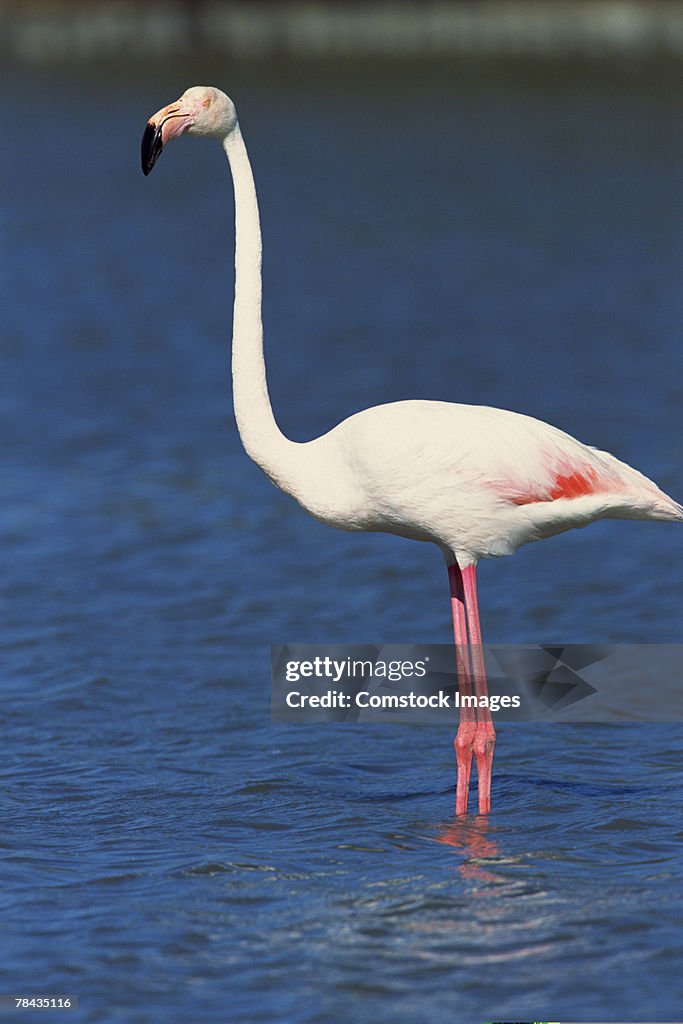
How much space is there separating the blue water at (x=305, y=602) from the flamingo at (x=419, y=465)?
1232 millimetres

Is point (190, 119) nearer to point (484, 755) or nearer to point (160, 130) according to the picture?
A: point (160, 130)

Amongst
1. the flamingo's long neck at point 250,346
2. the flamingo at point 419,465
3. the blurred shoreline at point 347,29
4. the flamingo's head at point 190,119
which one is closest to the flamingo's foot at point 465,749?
the flamingo at point 419,465

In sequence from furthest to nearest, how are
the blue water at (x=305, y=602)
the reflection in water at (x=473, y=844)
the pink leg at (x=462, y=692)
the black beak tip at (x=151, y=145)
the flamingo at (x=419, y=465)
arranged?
the pink leg at (x=462, y=692)
the flamingo at (x=419, y=465)
the reflection in water at (x=473, y=844)
the black beak tip at (x=151, y=145)
the blue water at (x=305, y=602)

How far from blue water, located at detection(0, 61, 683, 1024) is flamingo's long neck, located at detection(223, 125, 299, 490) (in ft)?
5.25

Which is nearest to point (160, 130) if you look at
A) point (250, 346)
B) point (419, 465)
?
point (250, 346)

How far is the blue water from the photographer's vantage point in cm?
598

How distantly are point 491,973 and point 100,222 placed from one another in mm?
17608

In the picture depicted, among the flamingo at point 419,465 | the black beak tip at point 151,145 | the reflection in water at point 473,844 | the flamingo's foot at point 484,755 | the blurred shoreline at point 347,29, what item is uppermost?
the blurred shoreline at point 347,29

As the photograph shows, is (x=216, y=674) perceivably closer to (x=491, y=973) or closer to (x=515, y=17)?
(x=491, y=973)

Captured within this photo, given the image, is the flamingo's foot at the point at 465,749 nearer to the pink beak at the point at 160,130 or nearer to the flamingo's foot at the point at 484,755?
the flamingo's foot at the point at 484,755

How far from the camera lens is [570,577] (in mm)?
10695

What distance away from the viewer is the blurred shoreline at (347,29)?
31.0 m

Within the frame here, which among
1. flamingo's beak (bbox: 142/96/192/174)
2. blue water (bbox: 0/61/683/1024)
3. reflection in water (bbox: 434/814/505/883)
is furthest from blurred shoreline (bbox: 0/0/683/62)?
reflection in water (bbox: 434/814/505/883)

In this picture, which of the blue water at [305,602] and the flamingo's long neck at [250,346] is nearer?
the blue water at [305,602]
